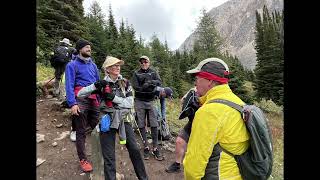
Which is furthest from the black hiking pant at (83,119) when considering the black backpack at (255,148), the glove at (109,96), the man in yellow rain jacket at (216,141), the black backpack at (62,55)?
the black backpack at (62,55)

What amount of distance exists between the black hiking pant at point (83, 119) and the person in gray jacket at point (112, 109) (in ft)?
2.88

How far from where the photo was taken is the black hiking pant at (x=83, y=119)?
6273 millimetres

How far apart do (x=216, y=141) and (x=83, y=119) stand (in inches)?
153


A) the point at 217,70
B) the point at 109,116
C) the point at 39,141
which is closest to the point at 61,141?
the point at 39,141

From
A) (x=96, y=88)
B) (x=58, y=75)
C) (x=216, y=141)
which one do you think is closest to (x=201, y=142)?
(x=216, y=141)

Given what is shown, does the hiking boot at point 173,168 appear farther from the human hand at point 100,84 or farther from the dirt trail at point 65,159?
the human hand at point 100,84

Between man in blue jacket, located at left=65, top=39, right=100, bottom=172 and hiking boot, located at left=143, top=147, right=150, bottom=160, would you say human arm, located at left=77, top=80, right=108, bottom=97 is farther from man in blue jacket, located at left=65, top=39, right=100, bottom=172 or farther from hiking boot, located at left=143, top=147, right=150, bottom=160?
hiking boot, located at left=143, top=147, right=150, bottom=160
